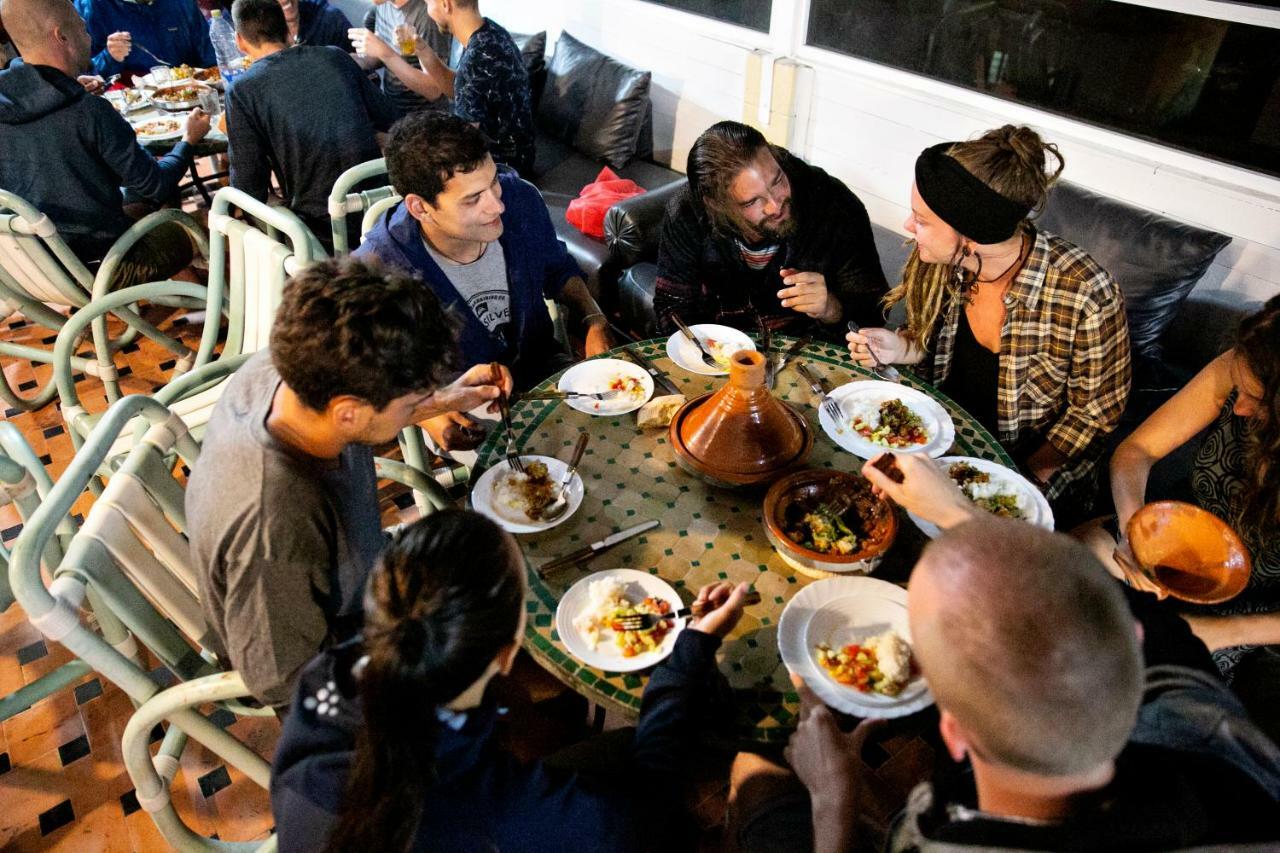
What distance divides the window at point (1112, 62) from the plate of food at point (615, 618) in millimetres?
2625

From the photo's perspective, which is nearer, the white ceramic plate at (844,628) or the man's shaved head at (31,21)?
the white ceramic plate at (844,628)

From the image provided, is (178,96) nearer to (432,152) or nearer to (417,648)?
(432,152)

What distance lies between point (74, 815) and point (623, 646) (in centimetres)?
177

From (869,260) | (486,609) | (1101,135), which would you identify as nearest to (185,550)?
(486,609)

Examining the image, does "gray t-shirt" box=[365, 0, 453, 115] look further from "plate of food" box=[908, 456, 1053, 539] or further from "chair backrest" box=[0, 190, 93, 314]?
"plate of food" box=[908, 456, 1053, 539]

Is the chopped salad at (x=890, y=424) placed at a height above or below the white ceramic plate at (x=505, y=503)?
above

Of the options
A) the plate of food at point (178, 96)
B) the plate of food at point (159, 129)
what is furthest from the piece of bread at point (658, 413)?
the plate of food at point (178, 96)

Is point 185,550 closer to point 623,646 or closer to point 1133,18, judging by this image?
point 623,646

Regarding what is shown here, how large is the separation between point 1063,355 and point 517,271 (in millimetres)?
1608

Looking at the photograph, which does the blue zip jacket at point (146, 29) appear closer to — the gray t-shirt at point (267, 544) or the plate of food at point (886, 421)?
the gray t-shirt at point (267, 544)

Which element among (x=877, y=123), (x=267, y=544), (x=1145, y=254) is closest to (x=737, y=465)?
(x=267, y=544)

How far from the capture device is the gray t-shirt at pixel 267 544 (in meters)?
1.33

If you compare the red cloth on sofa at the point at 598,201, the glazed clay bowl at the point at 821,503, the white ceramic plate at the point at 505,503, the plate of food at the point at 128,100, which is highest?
the plate of food at the point at 128,100

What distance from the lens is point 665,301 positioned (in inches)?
107
